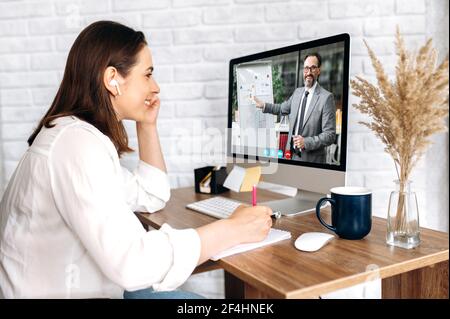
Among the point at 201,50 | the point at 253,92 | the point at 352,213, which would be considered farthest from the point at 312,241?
the point at 201,50

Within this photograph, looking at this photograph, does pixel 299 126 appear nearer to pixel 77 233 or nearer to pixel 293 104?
pixel 293 104

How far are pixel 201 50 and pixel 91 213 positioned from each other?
106 cm

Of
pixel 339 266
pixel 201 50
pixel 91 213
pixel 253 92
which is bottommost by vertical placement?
pixel 339 266

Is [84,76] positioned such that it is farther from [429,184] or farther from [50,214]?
[429,184]

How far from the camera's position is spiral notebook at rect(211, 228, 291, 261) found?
0.94m

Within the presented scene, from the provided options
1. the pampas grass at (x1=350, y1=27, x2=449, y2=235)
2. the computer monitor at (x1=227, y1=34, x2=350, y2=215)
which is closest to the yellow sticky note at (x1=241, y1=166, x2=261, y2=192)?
the computer monitor at (x1=227, y1=34, x2=350, y2=215)

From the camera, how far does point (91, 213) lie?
81 cm

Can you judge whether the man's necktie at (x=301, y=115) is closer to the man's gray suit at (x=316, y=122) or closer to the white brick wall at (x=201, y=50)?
the man's gray suit at (x=316, y=122)

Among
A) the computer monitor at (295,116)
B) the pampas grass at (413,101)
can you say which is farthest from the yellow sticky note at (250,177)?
the pampas grass at (413,101)

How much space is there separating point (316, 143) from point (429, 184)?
67 centimetres

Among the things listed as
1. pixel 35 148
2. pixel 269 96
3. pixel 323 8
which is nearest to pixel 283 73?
pixel 269 96

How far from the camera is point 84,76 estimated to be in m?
1.02

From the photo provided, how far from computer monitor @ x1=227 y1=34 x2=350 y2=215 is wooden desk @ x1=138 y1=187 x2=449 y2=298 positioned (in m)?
0.15

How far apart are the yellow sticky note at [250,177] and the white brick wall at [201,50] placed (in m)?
0.34
